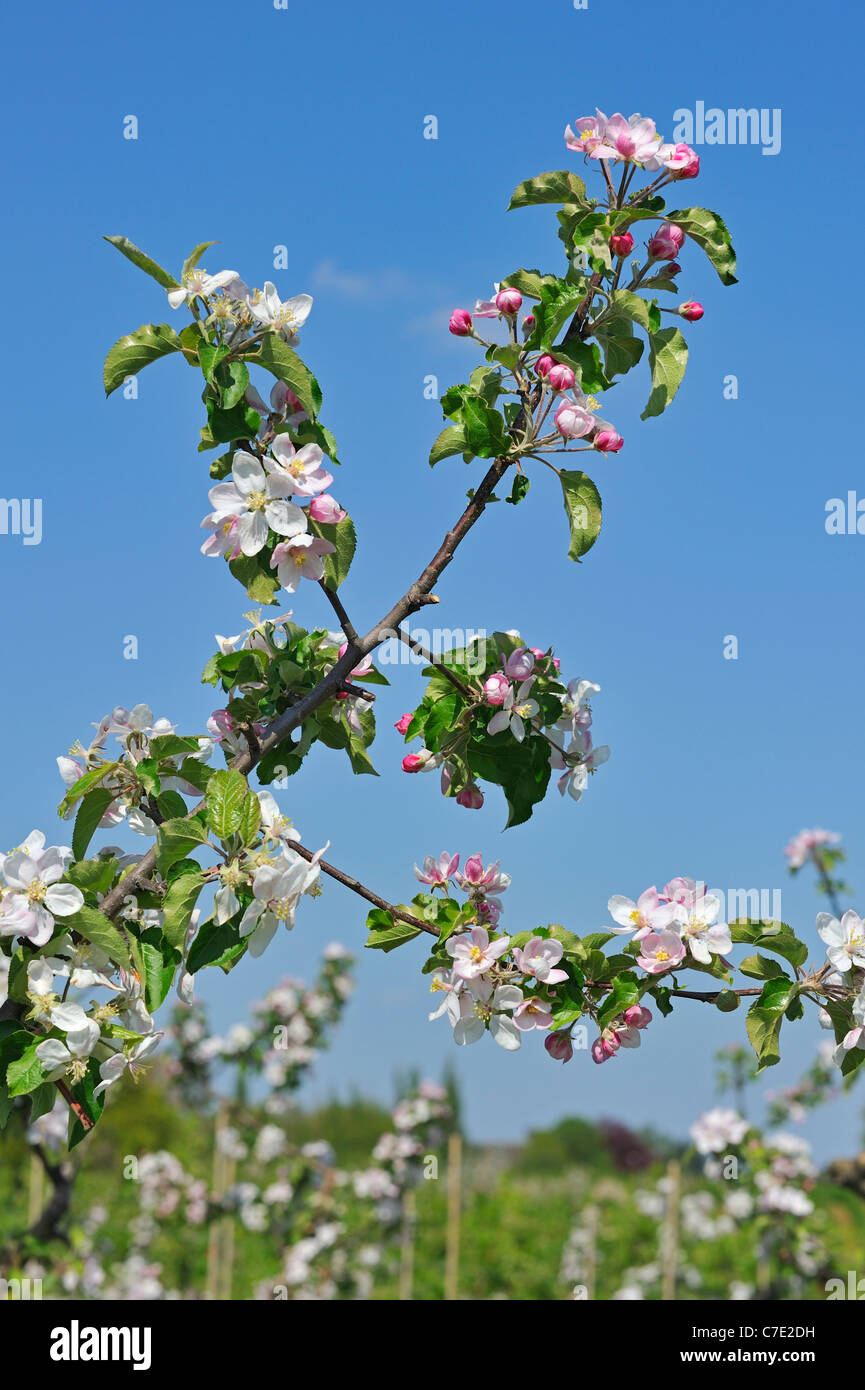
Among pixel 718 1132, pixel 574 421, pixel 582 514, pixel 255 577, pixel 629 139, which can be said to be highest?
pixel 629 139

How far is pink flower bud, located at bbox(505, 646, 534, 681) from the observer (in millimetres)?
1940

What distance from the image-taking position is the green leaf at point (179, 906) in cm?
154

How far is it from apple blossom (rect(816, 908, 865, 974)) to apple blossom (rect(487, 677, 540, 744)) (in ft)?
1.77

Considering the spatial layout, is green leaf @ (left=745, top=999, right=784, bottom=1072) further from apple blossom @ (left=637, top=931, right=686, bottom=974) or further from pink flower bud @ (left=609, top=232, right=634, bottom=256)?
pink flower bud @ (left=609, top=232, right=634, bottom=256)

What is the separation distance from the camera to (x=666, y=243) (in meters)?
1.88

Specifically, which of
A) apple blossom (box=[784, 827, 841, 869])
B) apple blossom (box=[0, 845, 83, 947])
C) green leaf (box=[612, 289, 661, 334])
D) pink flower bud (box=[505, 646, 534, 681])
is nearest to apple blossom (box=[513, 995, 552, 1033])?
pink flower bud (box=[505, 646, 534, 681])

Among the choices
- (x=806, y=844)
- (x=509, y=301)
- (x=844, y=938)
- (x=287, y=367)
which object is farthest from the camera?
(x=806, y=844)

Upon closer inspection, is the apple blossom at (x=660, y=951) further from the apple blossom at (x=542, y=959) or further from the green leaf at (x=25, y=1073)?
the green leaf at (x=25, y=1073)

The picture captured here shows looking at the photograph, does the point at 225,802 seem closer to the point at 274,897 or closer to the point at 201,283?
the point at 274,897

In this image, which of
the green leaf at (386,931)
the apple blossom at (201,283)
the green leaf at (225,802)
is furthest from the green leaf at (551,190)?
the green leaf at (386,931)

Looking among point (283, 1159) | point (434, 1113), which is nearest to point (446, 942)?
point (434, 1113)

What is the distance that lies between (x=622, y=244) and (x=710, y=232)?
17cm

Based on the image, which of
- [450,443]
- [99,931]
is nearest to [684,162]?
[450,443]

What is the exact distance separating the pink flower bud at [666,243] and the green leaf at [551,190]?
13 cm
